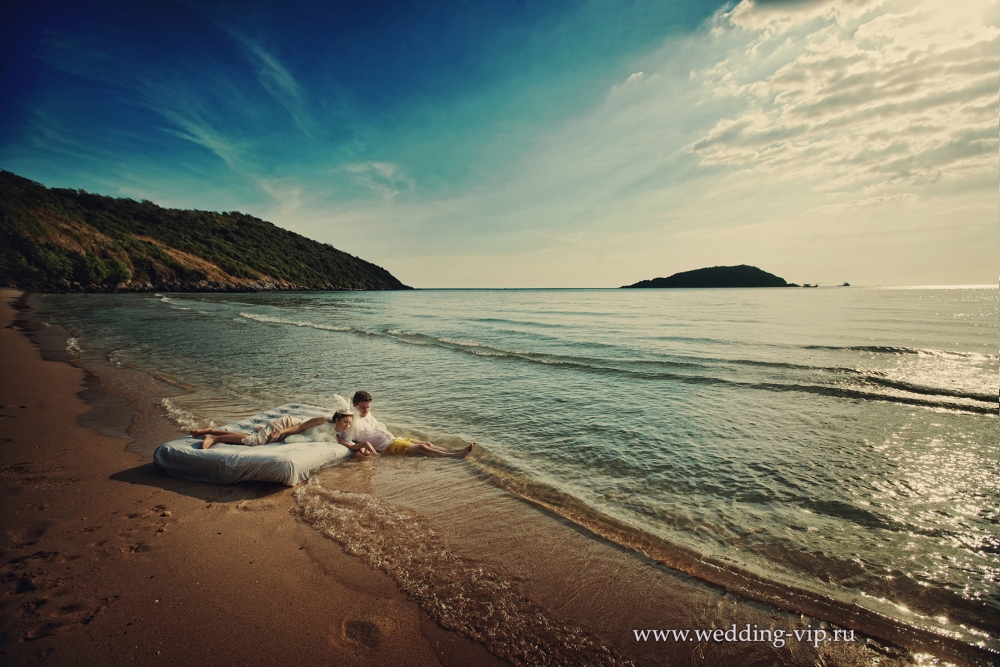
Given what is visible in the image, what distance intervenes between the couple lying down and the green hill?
7612cm

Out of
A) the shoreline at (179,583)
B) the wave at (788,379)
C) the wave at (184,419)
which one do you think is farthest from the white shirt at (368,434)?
the wave at (788,379)

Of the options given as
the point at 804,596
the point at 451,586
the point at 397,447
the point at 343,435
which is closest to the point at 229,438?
the point at 343,435

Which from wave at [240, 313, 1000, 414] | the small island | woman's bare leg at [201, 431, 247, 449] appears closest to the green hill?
wave at [240, 313, 1000, 414]

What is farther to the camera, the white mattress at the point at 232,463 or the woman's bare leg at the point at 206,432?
the woman's bare leg at the point at 206,432

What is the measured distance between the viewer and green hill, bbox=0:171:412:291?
56.7 metres

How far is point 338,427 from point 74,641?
437cm

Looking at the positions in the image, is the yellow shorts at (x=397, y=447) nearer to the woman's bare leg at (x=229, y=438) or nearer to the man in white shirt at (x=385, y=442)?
the man in white shirt at (x=385, y=442)

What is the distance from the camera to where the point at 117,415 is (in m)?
8.80

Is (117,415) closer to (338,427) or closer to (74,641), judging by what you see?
(338,427)

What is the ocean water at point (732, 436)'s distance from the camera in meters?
4.58

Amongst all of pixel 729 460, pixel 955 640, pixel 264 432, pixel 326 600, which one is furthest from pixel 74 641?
pixel 729 460

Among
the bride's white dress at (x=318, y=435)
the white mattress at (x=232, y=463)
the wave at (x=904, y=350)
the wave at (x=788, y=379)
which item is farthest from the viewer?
the wave at (x=904, y=350)

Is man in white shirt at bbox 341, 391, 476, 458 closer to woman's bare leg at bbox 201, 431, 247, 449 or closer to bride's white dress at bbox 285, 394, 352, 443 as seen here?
bride's white dress at bbox 285, 394, 352, 443

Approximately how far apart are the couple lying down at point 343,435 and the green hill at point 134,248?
2997 inches
